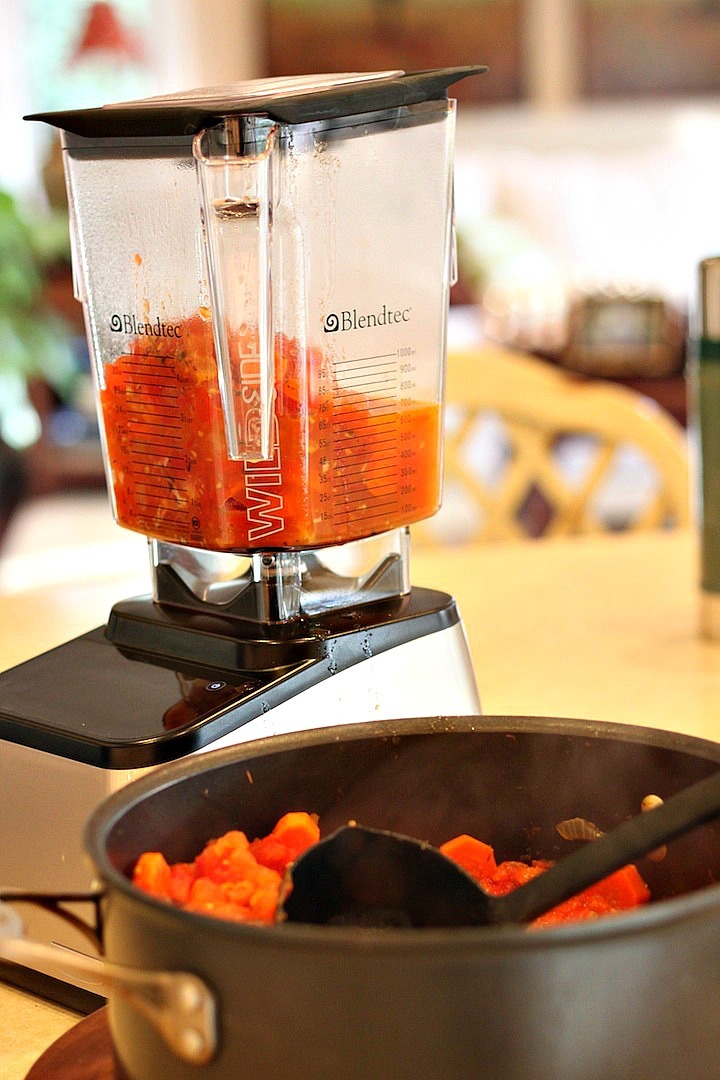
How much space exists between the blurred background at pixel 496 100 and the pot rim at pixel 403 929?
3.85 meters

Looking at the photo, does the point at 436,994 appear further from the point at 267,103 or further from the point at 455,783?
the point at 267,103

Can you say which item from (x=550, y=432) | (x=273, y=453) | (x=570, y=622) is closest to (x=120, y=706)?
(x=273, y=453)

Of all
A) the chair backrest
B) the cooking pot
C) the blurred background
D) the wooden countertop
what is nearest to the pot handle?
the cooking pot

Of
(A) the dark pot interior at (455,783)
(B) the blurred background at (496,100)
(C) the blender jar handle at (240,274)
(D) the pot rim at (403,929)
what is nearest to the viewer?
(D) the pot rim at (403,929)

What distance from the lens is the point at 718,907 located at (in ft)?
1.25

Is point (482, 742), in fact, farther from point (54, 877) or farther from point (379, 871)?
point (54, 877)

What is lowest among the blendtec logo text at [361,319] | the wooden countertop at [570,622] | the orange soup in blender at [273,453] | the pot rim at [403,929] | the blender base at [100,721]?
the wooden countertop at [570,622]

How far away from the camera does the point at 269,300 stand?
2.11 feet

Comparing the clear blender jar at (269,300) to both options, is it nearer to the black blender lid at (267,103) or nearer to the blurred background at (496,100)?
the black blender lid at (267,103)

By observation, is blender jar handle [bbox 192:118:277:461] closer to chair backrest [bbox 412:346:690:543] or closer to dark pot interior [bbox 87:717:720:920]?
dark pot interior [bbox 87:717:720:920]

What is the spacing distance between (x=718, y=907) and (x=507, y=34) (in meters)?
5.78

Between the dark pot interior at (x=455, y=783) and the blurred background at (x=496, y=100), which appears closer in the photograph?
the dark pot interior at (x=455, y=783)

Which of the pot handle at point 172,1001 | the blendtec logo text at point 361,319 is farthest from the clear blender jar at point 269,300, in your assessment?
the pot handle at point 172,1001

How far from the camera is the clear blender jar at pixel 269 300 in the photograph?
65 cm
